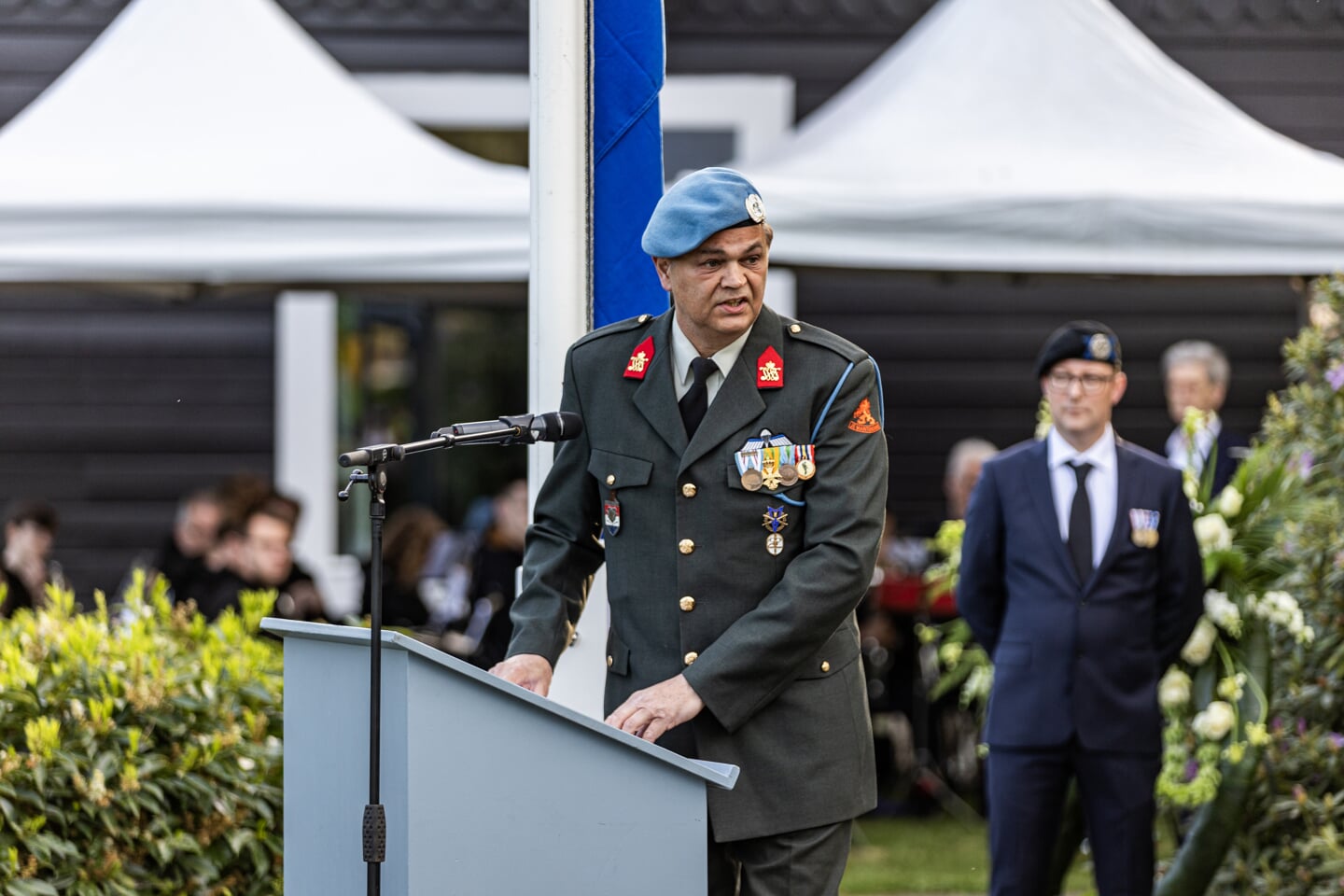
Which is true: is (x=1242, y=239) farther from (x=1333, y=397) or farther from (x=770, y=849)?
(x=770, y=849)

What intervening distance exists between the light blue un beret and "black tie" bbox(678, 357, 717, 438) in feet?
0.70

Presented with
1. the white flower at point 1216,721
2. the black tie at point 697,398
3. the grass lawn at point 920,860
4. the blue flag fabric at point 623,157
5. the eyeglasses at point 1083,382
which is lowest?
the grass lawn at point 920,860

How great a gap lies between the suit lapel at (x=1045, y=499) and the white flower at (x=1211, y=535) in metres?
0.60

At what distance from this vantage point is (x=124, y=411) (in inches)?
373

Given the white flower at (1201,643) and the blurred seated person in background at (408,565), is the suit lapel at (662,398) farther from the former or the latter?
the blurred seated person in background at (408,565)

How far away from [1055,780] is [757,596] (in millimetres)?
2208

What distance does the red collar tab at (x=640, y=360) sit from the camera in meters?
3.00

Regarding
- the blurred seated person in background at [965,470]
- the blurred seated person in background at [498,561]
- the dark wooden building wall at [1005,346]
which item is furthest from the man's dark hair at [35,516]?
the dark wooden building wall at [1005,346]

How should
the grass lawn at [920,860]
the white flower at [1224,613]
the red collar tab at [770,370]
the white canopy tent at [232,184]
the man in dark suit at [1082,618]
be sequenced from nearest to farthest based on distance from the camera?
the red collar tab at [770,370]
the man in dark suit at [1082,618]
the white flower at [1224,613]
the white canopy tent at [232,184]
the grass lawn at [920,860]

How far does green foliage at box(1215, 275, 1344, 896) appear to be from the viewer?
4.81m

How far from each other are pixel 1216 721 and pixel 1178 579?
45 centimetres

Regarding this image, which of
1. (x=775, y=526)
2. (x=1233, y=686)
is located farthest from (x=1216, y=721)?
(x=775, y=526)

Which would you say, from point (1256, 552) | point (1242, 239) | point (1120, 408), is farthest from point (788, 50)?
point (1256, 552)

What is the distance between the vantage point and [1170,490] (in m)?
4.80
